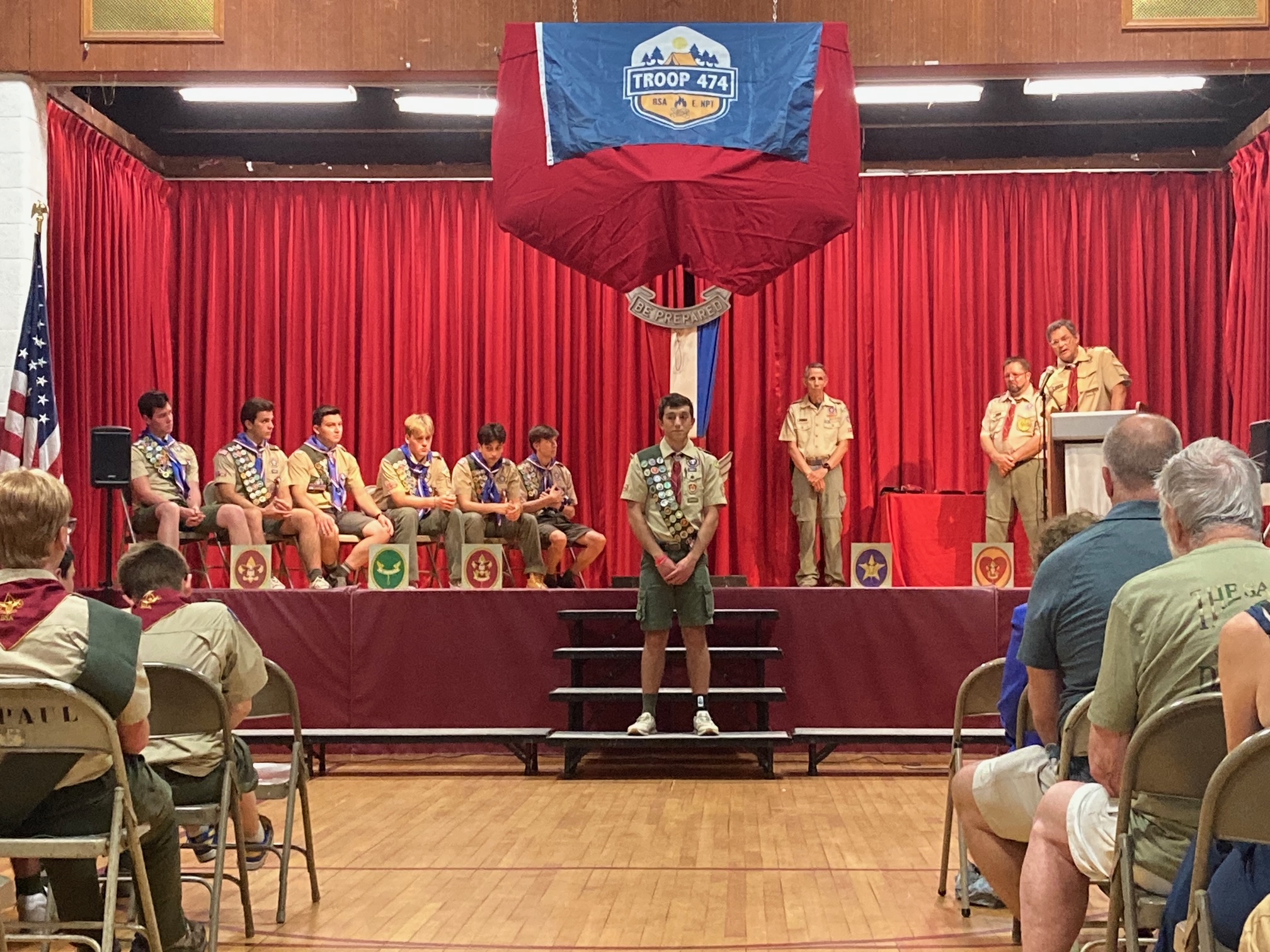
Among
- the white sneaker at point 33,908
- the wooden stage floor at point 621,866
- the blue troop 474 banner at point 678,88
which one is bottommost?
the wooden stage floor at point 621,866

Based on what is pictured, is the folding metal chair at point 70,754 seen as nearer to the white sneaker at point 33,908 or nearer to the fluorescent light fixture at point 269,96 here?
the white sneaker at point 33,908

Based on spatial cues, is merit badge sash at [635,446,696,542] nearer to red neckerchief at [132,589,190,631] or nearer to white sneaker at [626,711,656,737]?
white sneaker at [626,711,656,737]

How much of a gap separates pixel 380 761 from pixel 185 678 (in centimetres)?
388

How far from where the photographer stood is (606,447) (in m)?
11.2

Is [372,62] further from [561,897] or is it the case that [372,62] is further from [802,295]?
[561,897]

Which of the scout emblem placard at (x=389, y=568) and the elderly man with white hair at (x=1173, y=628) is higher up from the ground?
the elderly man with white hair at (x=1173, y=628)

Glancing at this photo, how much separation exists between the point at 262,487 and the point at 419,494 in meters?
1.04

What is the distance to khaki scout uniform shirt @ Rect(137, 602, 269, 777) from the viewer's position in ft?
11.0

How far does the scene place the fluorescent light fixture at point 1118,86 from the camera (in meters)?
9.09

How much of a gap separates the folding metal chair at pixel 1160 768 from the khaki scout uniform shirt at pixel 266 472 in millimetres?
6626

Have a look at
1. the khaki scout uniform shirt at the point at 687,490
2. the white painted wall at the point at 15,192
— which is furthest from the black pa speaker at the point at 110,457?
the khaki scout uniform shirt at the point at 687,490

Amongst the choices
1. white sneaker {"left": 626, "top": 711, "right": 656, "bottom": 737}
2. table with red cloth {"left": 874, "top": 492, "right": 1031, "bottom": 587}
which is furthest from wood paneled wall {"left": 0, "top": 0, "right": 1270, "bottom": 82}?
white sneaker {"left": 626, "top": 711, "right": 656, "bottom": 737}

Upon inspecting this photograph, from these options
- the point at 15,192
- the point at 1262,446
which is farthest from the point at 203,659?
the point at 15,192

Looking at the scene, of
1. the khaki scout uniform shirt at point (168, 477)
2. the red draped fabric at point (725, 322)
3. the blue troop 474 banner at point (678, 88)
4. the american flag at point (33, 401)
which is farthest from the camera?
the red draped fabric at point (725, 322)
